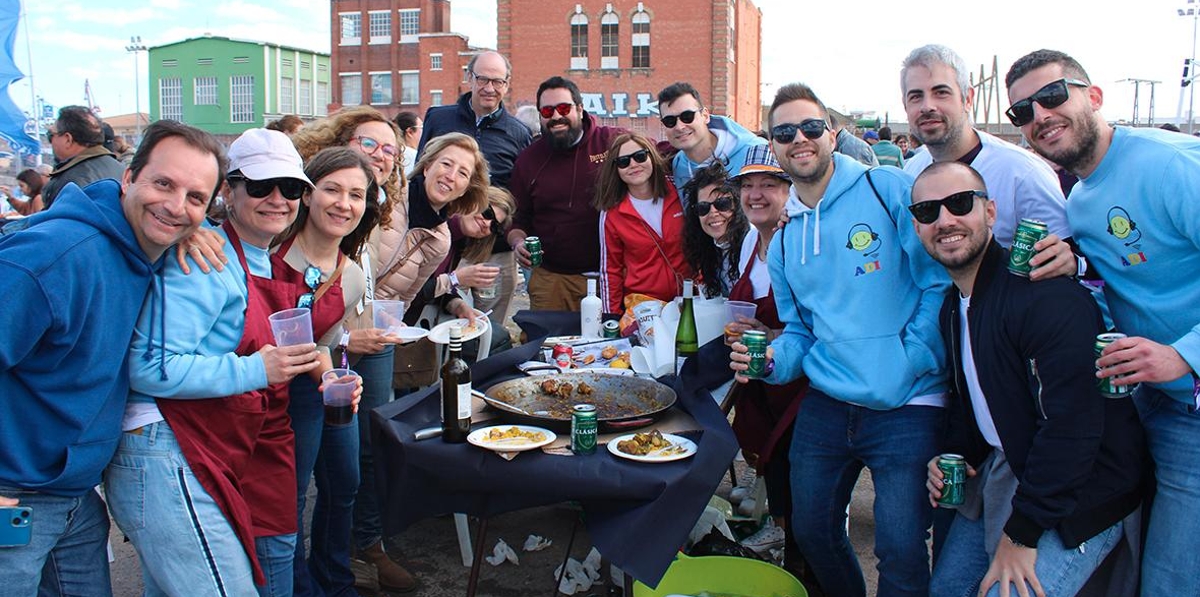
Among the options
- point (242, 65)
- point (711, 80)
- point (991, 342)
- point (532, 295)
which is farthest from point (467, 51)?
point (991, 342)

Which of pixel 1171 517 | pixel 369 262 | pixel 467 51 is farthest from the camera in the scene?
pixel 467 51

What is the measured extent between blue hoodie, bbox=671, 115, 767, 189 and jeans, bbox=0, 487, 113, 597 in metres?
3.14

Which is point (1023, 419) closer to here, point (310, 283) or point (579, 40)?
point (310, 283)

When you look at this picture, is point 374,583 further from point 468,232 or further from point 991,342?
point 991,342

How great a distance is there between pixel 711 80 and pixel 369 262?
34276 mm

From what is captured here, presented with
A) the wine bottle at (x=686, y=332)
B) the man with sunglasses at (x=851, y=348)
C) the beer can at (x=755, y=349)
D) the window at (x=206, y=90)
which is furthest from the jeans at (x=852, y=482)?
the window at (x=206, y=90)

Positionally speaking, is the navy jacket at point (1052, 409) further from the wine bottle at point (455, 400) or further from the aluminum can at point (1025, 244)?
the wine bottle at point (455, 400)

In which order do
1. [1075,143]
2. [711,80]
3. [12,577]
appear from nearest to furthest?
[12,577]
[1075,143]
[711,80]

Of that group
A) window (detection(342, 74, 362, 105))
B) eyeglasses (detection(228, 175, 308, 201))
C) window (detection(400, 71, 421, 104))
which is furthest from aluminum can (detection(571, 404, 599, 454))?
window (detection(342, 74, 362, 105))

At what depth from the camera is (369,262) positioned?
3496mm

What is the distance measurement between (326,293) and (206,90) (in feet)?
224

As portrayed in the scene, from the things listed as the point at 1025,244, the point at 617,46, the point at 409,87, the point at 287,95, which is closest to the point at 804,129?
the point at 1025,244

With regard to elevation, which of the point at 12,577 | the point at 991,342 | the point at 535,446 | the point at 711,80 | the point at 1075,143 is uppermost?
the point at 711,80

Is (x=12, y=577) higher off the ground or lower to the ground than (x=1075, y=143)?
lower
